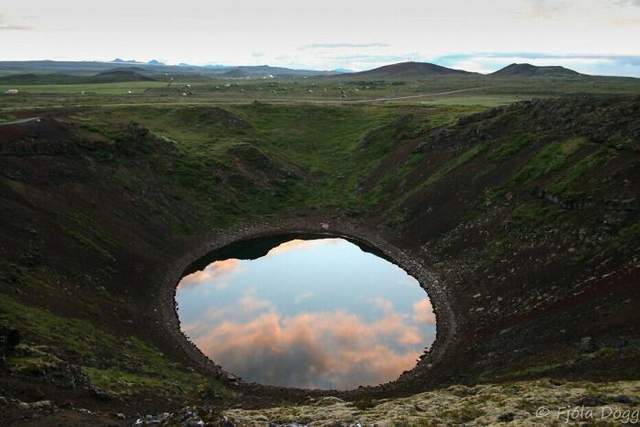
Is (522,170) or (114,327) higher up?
(522,170)

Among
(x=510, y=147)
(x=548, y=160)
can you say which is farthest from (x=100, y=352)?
(x=510, y=147)

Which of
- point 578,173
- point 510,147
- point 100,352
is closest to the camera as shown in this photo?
point 100,352

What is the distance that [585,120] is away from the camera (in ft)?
216

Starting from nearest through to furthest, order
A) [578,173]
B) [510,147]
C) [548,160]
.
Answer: [578,173] < [548,160] < [510,147]

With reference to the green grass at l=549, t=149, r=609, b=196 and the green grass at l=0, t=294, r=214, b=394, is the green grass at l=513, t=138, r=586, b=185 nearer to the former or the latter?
the green grass at l=549, t=149, r=609, b=196

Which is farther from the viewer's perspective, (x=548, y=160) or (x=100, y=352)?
(x=548, y=160)

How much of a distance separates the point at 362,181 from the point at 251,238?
23.9 metres

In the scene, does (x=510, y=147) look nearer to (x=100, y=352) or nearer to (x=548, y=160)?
(x=548, y=160)

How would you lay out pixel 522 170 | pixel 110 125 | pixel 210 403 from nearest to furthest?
pixel 210 403
pixel 522 170
pixel 110 125

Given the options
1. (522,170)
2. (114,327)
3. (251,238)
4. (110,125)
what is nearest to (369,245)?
(251,238)

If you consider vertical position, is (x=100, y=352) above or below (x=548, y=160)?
below

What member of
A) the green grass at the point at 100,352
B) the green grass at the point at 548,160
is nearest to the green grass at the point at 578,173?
the green grass at the point at 548,160

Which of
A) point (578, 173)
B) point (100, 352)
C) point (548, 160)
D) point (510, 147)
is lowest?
point (100, 352)

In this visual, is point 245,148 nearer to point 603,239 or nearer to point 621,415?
point 603,239
